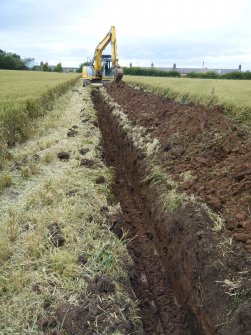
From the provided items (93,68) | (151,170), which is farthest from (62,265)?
(93,68)

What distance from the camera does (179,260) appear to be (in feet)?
15.1

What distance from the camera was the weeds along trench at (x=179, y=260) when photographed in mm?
3395

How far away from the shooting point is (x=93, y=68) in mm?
23438

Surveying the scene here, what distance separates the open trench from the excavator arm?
476 inches

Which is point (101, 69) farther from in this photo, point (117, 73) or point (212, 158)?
point (212, 158)

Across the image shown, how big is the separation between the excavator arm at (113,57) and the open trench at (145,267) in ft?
39.6

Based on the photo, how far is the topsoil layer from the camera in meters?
4.30

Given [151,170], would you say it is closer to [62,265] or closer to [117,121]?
[62,265]

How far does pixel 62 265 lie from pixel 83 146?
5.08 metres

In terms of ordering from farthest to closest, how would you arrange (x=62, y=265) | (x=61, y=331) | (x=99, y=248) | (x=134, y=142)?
(x=134, y=142)
(x=99, y=248)
(x=62, y=265)
(x=61, y=331)

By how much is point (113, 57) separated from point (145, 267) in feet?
54.7

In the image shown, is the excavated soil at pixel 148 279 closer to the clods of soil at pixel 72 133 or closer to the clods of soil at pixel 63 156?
the clods of soil at pixel 63 156

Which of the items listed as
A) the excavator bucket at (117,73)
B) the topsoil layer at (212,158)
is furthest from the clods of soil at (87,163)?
the excavator bucket at (117,73)

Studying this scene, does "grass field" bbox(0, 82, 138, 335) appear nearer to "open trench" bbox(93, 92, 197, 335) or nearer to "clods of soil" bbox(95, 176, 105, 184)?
"clods of soil" bbox(95, 176, 105, 184)
